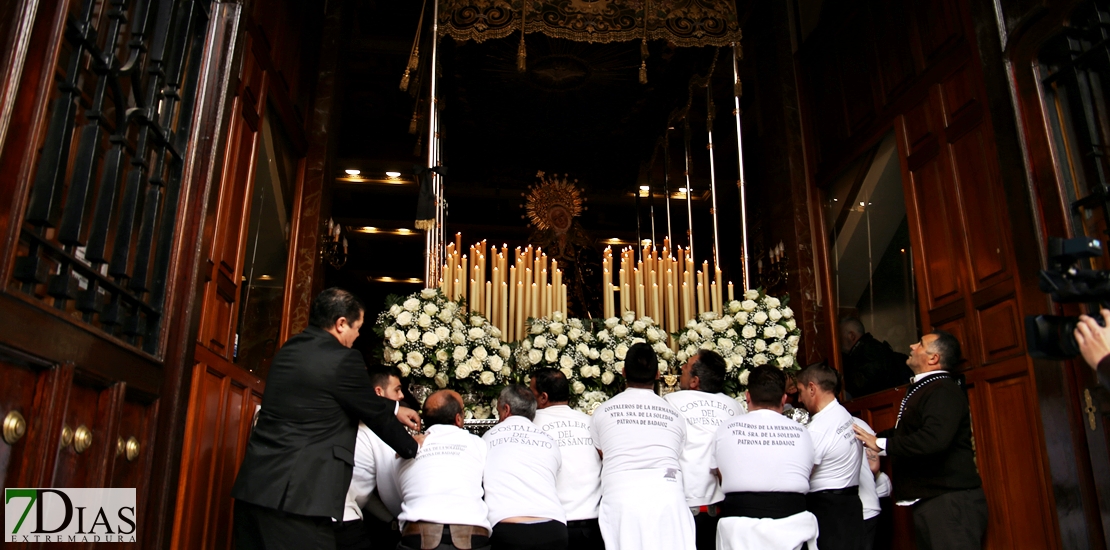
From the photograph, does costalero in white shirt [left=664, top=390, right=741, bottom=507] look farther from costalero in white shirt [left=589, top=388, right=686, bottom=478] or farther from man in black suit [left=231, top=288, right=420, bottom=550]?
man in black suit [left=231, top=288, right=420, bottom=550]

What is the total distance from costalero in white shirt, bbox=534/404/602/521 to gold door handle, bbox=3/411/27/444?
2185 mm

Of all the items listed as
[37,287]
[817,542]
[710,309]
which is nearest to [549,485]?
[817,542]

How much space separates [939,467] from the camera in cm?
350

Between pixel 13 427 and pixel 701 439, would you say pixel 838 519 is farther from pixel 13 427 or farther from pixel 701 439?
pixel 13 427

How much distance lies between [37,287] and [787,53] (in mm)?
5587

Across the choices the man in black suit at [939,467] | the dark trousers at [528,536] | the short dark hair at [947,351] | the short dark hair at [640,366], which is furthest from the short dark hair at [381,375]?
the short dark hair at [947,351]

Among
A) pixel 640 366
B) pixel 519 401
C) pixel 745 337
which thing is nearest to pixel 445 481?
pixel 519 401

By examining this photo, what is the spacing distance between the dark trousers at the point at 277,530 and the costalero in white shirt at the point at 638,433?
120 cm

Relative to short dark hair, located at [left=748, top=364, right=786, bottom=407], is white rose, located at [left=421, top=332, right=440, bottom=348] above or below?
above

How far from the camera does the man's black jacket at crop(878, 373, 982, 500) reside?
11.2 ft

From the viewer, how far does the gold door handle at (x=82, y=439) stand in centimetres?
184

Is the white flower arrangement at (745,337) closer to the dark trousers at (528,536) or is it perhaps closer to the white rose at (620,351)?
the white rose at (620,351)

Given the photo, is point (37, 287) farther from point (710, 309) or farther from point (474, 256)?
point (710, 309)

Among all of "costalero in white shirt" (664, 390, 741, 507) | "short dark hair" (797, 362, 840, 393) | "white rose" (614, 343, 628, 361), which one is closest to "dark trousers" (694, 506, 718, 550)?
"costalero in white shirt" (664, 390, 741, 507)
